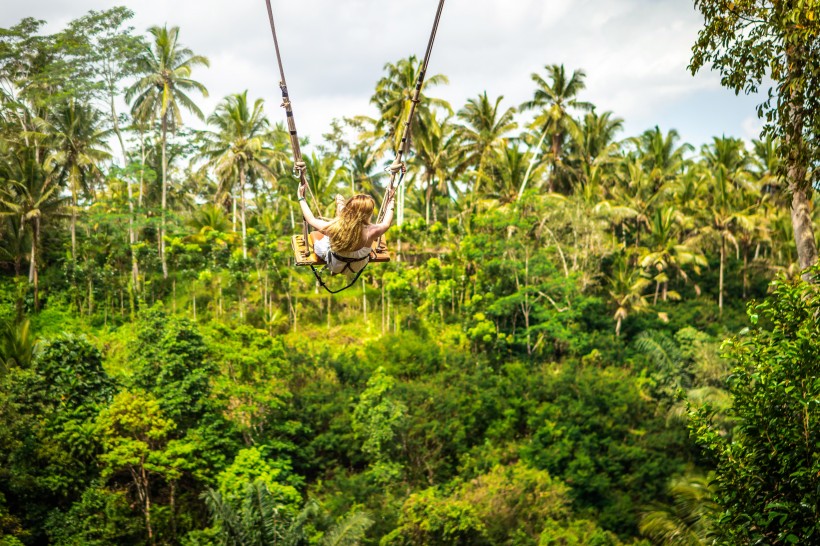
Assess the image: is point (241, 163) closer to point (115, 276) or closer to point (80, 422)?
point (115, 276)

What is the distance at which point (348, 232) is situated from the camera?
5070 millimetres

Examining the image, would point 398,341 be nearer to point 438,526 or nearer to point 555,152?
point 438,526

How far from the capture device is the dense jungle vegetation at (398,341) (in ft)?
45.6

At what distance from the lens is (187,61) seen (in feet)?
88.4

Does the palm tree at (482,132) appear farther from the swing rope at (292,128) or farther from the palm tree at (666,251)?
the swing rope at (292,128)

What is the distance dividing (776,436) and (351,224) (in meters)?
3.79

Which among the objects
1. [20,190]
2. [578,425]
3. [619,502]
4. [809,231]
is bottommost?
[619,502]

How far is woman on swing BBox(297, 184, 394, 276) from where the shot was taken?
4.99m

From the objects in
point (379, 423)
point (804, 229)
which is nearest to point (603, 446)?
point (379, 423)

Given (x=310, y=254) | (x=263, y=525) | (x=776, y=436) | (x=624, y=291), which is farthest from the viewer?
(x=624, y=291)

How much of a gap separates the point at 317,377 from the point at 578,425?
7.21 m

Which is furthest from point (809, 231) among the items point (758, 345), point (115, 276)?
point (115, 276)

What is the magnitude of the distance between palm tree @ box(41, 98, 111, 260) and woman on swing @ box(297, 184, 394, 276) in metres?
21.8

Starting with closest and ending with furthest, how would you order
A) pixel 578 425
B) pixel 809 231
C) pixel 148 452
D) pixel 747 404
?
pixel 747 404 → pixel 809 231 → pixel 148 452 → pixel 578 425
